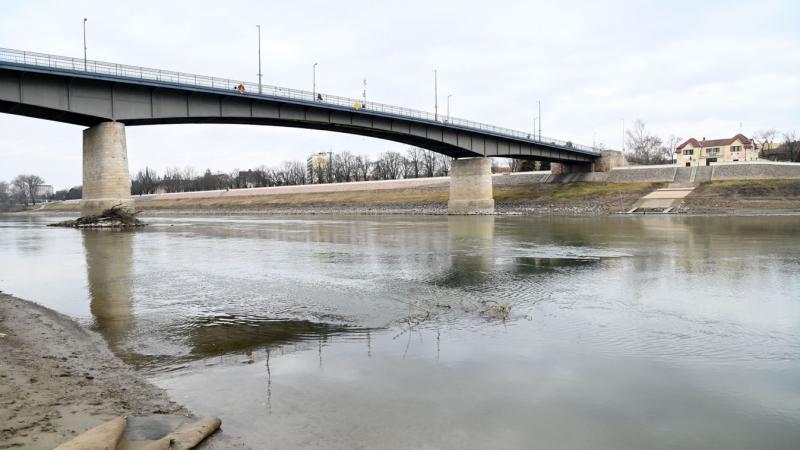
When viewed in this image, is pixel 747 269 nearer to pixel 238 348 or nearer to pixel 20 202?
pixel 238 348

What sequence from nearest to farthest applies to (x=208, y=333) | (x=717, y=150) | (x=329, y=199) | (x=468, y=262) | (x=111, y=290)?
(x=208, y=333)
(x=111, y=290)
(x=468, y=262)
(x=329, y=199)
(x=717, y=150)

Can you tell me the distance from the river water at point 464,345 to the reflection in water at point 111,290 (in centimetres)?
10

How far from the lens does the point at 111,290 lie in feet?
53.5

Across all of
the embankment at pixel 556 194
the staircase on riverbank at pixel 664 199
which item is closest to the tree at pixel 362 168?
the embankment at pixel 556 194

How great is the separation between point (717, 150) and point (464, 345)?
6805 inches

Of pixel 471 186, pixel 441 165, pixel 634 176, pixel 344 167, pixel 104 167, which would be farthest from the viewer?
pixel 344 167

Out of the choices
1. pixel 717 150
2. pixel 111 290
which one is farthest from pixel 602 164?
pixel 111 290

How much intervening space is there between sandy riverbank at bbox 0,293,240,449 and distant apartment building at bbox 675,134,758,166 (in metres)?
161

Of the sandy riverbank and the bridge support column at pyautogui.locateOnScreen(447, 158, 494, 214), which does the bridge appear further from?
the sandy riverbank

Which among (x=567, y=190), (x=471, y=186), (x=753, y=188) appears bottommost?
(x=753, y=188)

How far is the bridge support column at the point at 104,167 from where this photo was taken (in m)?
48.5

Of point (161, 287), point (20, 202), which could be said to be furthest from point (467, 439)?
point (20, 202)

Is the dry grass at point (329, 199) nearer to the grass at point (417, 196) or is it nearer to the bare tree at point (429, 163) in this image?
the grass at point (417, 196)

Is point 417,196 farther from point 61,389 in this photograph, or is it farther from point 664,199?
point 61,389
